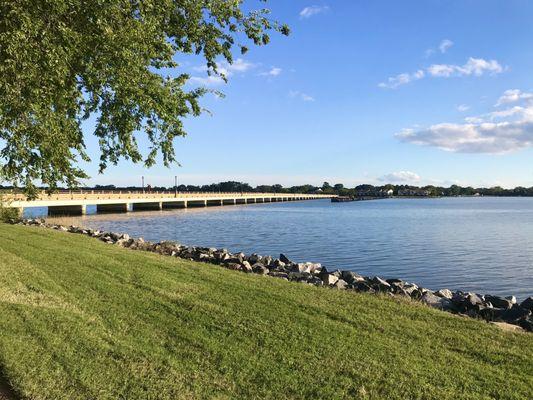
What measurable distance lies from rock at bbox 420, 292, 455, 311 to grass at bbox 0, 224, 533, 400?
241 centimetres

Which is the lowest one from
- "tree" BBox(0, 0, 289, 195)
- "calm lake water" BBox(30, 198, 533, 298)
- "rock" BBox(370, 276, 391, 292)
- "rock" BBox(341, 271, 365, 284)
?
"calm lake water" BBox(30, 198, 533, 298)

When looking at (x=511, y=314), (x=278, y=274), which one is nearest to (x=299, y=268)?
(x=278, y=274)

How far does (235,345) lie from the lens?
7.48 metres

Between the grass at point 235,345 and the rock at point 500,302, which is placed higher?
the grass at point 235,345

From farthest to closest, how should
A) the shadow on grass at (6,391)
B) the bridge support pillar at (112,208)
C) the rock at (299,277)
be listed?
the bridge support pillar at (112,208), the rock at (299,277), the shadow on grass at (6,391)

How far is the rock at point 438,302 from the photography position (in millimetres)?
13289

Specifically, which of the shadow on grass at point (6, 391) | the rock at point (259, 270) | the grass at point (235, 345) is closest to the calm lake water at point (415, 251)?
the rock at point (259, 270)

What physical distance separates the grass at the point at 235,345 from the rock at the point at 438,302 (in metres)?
2.41

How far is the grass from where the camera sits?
6043 mm

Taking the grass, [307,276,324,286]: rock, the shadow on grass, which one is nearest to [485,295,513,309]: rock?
[307,276,324,286]: rock

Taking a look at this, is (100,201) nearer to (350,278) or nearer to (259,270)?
(259,270)

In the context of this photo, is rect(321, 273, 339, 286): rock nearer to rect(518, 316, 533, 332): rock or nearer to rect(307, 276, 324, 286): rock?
rect(307, 276, 324, 286): rock

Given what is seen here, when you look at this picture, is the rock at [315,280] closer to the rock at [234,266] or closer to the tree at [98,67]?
the rock at [234,266]

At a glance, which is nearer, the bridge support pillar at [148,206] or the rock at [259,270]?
the rock at [259,270]
